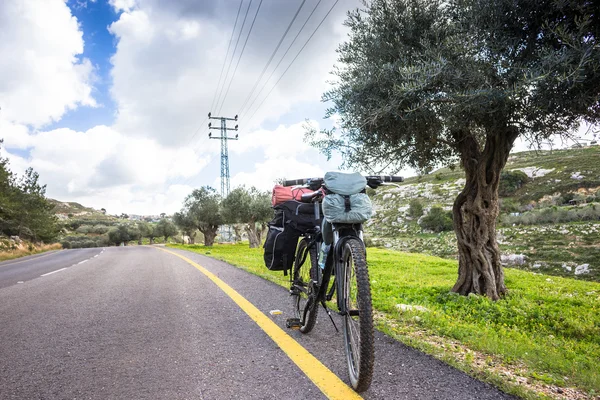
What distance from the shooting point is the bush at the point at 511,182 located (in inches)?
2442

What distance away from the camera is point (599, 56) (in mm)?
3557

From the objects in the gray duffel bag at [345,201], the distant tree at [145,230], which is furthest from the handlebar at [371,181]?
the distant tree at [145,230]

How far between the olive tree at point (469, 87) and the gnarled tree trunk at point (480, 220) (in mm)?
20

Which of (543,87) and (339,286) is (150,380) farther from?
(543,87)

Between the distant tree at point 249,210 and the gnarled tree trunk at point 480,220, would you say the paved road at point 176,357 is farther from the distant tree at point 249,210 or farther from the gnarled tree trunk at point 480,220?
the distant tree at point 249,210

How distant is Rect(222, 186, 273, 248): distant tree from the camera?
111ft

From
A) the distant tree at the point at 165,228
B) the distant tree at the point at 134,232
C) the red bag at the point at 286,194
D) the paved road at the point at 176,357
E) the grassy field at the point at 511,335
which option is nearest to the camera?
the paved road at the point at 176,357

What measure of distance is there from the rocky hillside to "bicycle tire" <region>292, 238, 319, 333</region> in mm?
4968

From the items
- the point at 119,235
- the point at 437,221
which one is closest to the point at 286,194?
the point at 437,221

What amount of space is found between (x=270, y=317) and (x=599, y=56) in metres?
4.80

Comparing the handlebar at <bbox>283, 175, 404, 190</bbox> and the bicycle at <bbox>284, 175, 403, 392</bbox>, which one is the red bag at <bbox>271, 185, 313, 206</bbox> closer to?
the bicycle at <bbox>284, 175, 403, 392</bbox>

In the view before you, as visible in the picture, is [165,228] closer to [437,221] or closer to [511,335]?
[437,221]

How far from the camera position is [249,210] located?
34.1 m

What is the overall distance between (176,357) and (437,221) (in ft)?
169
